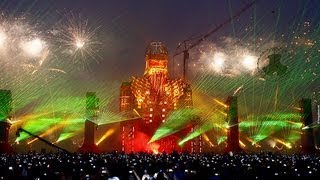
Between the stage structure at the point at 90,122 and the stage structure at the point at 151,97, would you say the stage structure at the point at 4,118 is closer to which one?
the stage structure at the point at 90,122

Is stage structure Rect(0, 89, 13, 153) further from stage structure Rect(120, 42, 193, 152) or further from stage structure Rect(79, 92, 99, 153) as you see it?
stage structure Rect(120, 42, 193, 152)

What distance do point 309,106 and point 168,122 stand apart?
32769mm

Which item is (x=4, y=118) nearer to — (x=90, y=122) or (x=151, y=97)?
(x=90, y=122)

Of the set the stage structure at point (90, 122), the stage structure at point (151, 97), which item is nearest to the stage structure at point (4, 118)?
the stage structure at point (90, 122)

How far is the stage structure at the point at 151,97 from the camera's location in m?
85.1

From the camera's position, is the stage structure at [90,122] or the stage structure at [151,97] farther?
the stage structure at [151,97]

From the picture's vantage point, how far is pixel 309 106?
61906 millimetres

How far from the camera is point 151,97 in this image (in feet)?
285

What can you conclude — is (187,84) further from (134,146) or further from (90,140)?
(90,140)

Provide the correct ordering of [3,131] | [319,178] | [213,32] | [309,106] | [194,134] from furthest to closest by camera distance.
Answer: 1. [213,32]
2. [194,134]
3. [309,106]
4. [3,131]
5. [319,178]

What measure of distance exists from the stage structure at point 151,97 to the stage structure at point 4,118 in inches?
1339

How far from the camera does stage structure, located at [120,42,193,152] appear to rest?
279ft

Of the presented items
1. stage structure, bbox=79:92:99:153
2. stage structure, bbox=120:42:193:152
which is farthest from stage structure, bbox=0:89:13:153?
stage structure, bbox=120:42:193:152

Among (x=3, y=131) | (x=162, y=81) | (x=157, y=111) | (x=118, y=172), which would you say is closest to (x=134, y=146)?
(x=157, y=111)
